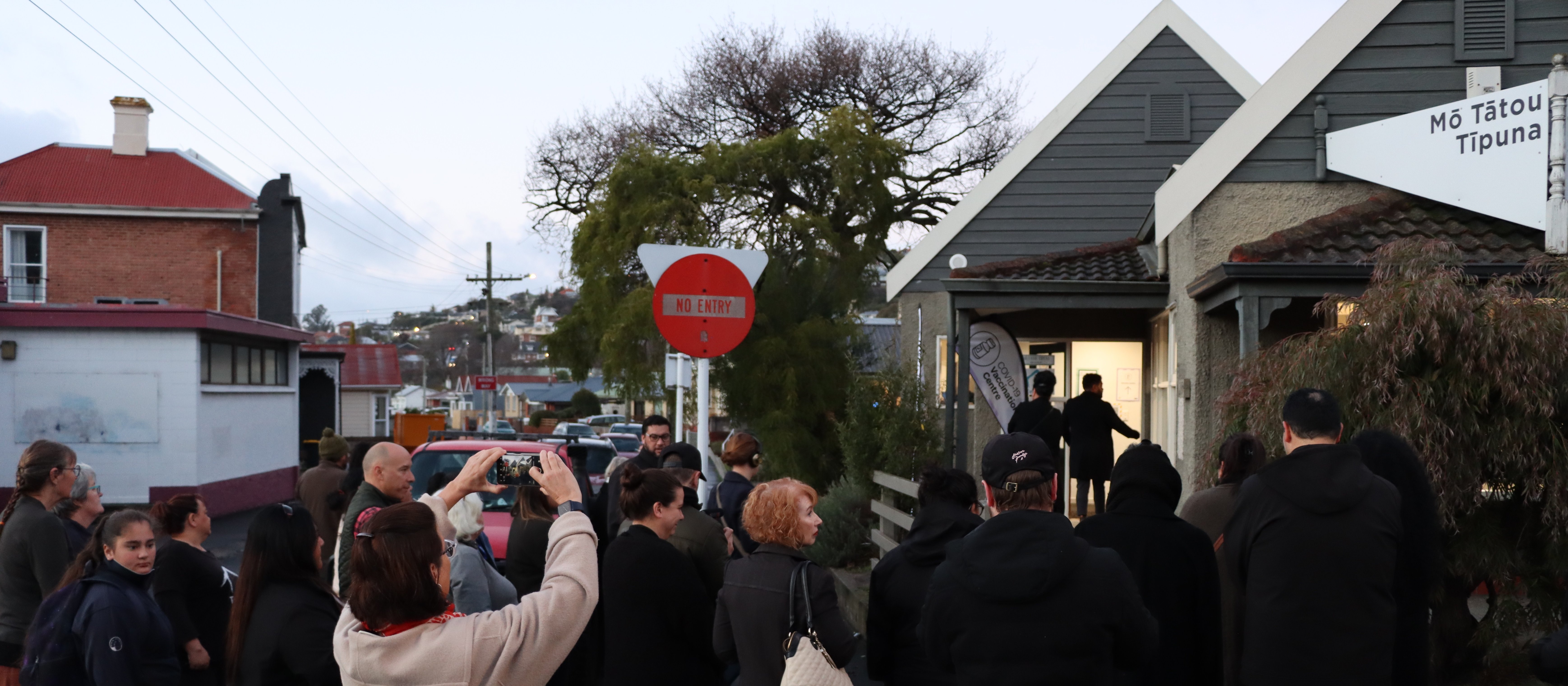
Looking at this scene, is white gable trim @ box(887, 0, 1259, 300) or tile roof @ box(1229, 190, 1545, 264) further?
white gable trim @ box(887, 0, 1259, 300)

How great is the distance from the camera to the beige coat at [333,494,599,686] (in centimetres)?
260

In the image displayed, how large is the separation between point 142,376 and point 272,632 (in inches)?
799

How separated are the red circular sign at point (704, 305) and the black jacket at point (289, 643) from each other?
3303 mm

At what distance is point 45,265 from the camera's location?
3142 centimetres

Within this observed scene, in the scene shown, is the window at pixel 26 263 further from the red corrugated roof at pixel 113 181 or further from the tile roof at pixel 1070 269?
the tile roof at pixel 1070 269

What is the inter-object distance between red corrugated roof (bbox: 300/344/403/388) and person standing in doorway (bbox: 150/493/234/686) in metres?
46.0

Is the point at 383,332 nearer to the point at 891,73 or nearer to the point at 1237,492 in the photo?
the point at 891,73

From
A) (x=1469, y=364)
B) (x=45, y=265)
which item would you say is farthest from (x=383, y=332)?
(x=1469, y=364)

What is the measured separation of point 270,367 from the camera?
1077 inches

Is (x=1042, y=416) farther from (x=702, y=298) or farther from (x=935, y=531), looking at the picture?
(x=935, y=531)

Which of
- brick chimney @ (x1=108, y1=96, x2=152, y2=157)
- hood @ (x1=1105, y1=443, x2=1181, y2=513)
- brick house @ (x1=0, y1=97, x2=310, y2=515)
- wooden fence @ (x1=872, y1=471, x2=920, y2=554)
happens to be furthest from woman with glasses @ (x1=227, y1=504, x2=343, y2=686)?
brick chimney @ (x1=108, y1=96, x2=152, y2=157)

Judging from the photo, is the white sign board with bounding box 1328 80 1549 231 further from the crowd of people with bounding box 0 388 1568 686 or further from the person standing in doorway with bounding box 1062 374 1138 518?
the crowd of people with bounding box 0 388 1568 686

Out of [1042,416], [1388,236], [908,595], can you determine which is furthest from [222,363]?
[908,595]

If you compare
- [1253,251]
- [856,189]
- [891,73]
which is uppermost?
[891,73]
